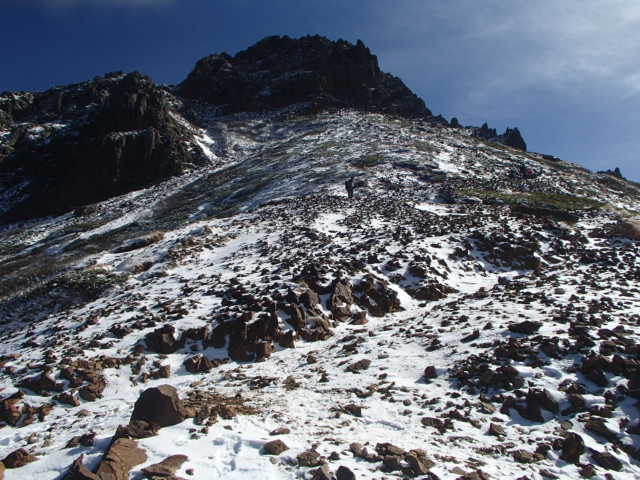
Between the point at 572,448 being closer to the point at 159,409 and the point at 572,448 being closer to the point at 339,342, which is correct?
the point at 339,342

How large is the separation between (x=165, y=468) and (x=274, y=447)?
1.77 m

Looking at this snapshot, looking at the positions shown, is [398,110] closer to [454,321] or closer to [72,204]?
[72,204]

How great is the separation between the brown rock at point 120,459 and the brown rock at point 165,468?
1.00 ft

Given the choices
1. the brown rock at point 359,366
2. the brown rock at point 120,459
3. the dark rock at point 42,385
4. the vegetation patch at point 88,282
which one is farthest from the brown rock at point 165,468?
the vegetation patch at point 88,282

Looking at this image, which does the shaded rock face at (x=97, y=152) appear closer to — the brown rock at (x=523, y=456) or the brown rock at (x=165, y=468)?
the brown rock at (x=165, y=468)

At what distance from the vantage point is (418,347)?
37.4ft

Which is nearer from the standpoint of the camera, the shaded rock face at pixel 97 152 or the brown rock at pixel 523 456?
the brown rock at pixel 523 456

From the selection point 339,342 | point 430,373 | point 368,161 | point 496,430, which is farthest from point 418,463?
point 368,161

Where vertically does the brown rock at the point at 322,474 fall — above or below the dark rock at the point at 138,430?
above

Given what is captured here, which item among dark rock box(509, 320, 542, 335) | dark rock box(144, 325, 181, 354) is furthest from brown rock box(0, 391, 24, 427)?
dark rock box(509, 320, 542, 335)

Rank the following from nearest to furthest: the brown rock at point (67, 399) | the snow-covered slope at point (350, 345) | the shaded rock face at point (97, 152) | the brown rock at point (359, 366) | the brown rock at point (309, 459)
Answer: the brown rock at point (309, 459)
the snow-covered slope at point (350, 345)
the brown rock at point (67, 399)
the brown rock at point (359, 366)
the shaded rock face at point (97, 152)

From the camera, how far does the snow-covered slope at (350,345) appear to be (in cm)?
686

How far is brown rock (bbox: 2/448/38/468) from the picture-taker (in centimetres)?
650

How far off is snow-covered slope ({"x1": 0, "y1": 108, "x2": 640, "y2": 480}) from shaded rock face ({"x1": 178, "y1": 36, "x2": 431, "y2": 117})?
3518 inches
